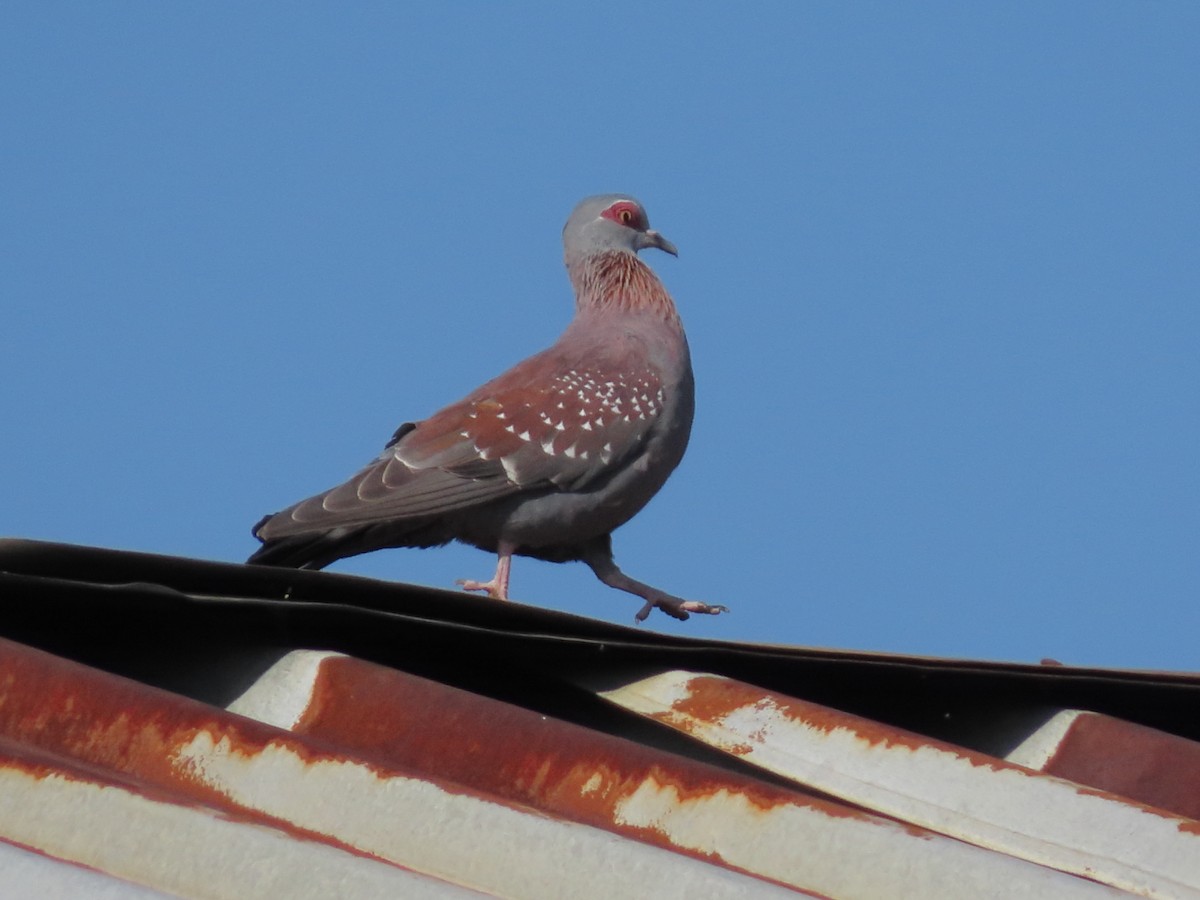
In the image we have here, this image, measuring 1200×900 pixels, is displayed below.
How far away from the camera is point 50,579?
2467 mm

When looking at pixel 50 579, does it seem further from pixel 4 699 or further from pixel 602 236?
pixel 602 236

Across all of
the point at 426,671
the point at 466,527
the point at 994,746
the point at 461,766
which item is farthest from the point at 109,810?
the point at 466,527

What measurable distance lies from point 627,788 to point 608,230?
660 centimetres

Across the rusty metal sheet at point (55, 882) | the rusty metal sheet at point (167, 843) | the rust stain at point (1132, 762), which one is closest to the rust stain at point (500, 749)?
the rusty metal sheet at point (167, 843)

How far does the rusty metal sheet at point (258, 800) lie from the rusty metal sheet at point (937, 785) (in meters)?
0.71

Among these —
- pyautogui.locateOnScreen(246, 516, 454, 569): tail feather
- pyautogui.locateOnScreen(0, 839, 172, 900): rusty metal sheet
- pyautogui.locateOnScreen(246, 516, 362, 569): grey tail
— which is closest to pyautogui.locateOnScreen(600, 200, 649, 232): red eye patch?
pyautogui.locateOnScreen(246, 516, 454, 569): tail feather

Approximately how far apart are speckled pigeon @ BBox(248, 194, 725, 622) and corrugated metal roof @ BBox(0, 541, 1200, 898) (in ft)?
12.2

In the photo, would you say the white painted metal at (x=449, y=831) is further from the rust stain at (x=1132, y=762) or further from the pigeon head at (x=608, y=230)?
the pigeon head at (x=608, y=230)

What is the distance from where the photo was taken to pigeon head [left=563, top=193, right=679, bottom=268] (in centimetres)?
868

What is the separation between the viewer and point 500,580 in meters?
7.35

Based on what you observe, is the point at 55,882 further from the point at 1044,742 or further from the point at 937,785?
the point at 1044,742

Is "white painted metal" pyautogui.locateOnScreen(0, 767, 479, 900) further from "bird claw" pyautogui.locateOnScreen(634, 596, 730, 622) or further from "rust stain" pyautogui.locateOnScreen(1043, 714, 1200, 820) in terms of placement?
"bird claw" pyautogui.locateOnScreen(634, 596, 730, 622)

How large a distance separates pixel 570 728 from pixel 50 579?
744 mm

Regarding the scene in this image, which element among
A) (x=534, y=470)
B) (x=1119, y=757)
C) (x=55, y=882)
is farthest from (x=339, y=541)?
(x=55, y=882)
